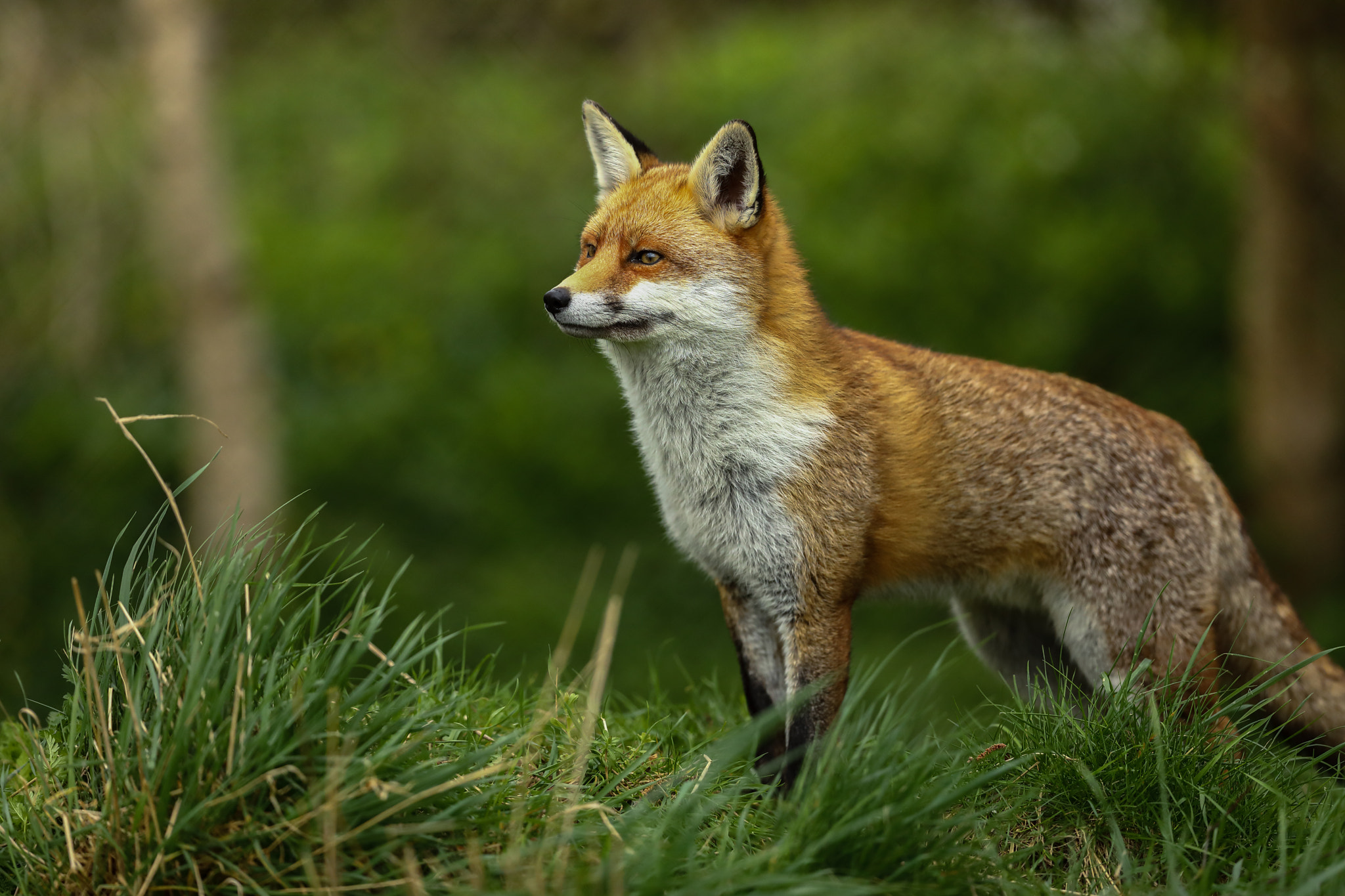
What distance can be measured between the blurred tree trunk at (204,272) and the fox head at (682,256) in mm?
5716

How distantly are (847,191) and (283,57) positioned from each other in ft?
22.4

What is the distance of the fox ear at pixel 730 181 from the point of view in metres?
4.26

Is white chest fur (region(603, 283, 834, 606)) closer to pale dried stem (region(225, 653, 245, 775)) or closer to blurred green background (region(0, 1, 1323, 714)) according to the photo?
pale dried stem (region(225, 653, 245, 775))

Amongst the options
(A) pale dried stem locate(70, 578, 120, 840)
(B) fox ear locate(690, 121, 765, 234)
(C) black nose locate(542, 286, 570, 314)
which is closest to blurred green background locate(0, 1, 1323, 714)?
(B) fox ear locate(690, 121, 765, 234)

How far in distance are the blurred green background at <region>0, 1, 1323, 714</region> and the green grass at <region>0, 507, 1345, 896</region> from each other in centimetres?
611

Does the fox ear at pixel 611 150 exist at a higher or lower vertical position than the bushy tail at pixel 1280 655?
higher

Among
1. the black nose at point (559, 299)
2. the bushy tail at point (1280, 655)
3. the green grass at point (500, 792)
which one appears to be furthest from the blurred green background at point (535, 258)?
the black nose at point (559, 299)

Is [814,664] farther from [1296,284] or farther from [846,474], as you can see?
[1296,284]

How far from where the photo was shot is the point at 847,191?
515 inches

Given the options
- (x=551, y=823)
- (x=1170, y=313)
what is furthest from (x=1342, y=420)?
(x=551, y=823)

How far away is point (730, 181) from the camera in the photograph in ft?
14.4

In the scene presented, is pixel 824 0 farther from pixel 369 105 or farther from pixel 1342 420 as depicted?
pixel 1342 420

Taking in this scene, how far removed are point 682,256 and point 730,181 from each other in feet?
1.25

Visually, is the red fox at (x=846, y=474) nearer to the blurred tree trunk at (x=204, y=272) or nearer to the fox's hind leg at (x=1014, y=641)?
the fox's hind leg at (x=1014, y=641)
